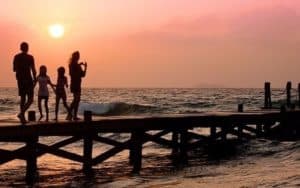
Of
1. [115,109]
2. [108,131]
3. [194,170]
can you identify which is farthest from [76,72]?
[115,109]

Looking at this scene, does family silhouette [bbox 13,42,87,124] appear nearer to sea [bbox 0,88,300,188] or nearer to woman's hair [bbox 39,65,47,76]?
woman's hair [bbox 39,65,47,76]

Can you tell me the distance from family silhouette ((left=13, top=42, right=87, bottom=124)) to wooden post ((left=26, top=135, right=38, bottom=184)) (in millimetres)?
694

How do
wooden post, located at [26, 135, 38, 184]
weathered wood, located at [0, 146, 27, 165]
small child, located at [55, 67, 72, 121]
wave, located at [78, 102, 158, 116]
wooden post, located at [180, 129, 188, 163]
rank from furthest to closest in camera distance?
wave, located at [78, 102, 158, 116]
wooden post, located at [180, 129, 188, 163]
small child, located at [55, 67, 72, 121]
wooden post, located at [26, 135, 38, 184]
weathered wood, located at [0, 146, 27, 165]

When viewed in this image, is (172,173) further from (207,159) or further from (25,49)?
(25,49)

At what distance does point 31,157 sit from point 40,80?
205 centimetres

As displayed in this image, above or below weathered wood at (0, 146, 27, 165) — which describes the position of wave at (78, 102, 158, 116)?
below

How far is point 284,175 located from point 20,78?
6.48 metres

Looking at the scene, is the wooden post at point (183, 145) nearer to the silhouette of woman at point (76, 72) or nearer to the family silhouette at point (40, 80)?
the family silhouette at point (40, 80)

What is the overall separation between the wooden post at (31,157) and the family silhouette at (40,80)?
694mm

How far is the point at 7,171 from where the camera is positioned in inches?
679

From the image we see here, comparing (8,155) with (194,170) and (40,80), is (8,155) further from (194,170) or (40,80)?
(194,170)

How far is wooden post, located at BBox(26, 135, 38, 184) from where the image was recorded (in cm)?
1446

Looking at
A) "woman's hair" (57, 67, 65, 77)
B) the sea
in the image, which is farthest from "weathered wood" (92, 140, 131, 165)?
"woman's hair" (57, 67, 65, 77)

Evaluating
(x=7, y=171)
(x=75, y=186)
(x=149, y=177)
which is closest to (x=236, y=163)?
(x=149, y=177)
